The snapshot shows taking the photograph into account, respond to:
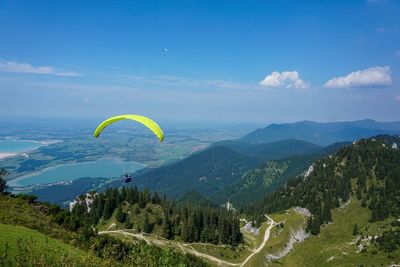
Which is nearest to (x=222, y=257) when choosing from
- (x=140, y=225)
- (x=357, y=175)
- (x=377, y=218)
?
(x=140, y=225)

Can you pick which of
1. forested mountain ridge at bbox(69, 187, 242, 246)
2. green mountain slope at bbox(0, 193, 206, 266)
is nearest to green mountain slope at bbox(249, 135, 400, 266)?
forested mountain ridge at bbox(69, 187, 242, 246)

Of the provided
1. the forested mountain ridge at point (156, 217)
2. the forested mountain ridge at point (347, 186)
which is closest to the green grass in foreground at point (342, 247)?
the forested mountain ridge at point (347, 186)

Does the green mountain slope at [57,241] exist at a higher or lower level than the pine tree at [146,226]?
higher

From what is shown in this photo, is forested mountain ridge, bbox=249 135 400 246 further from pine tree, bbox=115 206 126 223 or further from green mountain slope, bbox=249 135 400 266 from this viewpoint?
pine tree, bbox=115 206 126 223

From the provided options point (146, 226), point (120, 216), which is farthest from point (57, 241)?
point (120, 216)

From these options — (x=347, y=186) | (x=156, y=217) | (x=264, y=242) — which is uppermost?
(x=347, y=186)

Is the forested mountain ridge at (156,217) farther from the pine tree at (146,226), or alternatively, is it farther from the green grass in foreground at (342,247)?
the green grass in foreground at (342,247)

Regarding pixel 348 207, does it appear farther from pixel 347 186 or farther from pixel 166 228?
pixel 166 228

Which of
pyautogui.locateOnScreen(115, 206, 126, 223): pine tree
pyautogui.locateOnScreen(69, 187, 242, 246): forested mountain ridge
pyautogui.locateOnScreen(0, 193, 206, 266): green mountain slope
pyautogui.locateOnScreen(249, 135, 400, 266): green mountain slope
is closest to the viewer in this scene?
pyautogui.locateOnScreen(0, 193, 206, 266): green mountain slope
